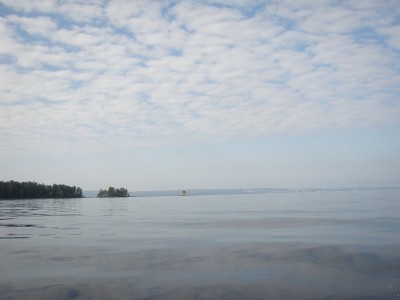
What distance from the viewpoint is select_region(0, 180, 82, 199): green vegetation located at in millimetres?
145375

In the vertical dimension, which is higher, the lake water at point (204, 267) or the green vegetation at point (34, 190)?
the green vegetation at point (34, 190)

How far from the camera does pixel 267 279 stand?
10195mm

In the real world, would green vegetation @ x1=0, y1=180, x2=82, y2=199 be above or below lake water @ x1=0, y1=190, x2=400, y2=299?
above

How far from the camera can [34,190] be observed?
16262 centimetres

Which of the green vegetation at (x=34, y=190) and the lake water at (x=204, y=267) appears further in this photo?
the green vegetation at (x=34, y=190)

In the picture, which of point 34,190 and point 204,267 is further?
point 34,190

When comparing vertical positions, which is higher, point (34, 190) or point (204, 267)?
point (34, 190)

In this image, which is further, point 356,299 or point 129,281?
point 129,281

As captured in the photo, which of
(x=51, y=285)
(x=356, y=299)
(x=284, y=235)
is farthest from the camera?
(x=284, y=235)

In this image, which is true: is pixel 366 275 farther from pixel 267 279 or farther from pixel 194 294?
pixel 194 294

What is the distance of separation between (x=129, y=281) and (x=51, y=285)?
2.13m

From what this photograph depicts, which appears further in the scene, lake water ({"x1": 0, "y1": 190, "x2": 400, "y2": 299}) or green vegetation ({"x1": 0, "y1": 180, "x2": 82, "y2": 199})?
green vegetation ({"x1": 0, "y1": 180, "x2": 82, "y2": 199})

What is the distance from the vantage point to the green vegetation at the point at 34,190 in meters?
145

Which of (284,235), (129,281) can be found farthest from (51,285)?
(284,235)
